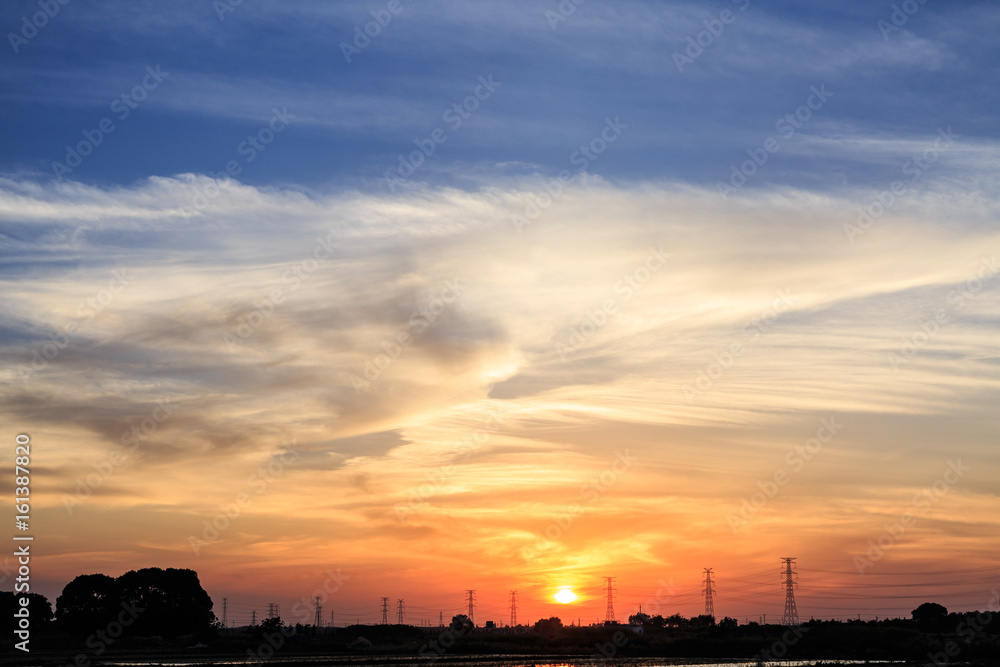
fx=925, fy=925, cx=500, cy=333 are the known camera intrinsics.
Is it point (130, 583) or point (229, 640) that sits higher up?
point (130, 583)

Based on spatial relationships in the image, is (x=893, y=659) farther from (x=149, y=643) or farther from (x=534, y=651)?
(x=149, y=643)

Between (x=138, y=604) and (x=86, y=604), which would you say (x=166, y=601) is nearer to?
(x=138, y=604)

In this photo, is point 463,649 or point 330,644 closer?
point 463,649

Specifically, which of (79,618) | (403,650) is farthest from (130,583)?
(403,650)

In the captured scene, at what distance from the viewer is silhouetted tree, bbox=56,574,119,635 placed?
141625mm

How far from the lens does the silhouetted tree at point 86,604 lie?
142 metres

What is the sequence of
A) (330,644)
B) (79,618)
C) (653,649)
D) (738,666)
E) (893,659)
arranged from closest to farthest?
(738,666)
(893,659)
(653,649)
(79,618)
(330,644)

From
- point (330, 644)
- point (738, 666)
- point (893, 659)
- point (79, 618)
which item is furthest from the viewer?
point (330, 644)

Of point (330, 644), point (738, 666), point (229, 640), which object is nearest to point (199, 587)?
point (229, 640)

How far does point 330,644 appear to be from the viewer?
154 meters

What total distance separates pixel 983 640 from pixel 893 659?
12385mm

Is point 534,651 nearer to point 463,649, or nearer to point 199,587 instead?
point 463,649

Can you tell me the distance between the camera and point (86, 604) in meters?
143

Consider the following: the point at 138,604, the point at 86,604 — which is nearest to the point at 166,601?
the point at 138,604
